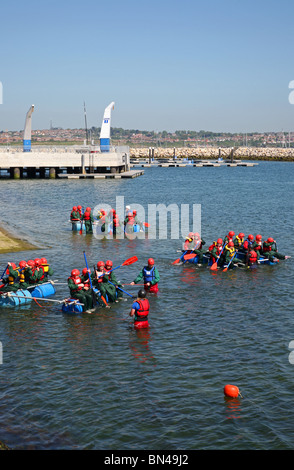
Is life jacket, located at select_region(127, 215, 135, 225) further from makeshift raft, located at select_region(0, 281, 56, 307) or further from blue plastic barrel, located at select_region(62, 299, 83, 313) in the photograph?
blue plastic barrel, located at select_region(62, 299, 83, 313)

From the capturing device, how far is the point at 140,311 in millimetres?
21047

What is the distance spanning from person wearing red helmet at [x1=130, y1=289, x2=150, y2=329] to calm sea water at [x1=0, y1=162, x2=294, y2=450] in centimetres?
44

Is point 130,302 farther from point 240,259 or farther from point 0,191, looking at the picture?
point 0,191

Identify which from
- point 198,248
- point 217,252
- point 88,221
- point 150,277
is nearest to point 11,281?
point 150,277

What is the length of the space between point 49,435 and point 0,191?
65526 millimetres

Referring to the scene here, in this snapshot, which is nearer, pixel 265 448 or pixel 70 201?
pixel 265 448

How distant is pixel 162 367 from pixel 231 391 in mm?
2984

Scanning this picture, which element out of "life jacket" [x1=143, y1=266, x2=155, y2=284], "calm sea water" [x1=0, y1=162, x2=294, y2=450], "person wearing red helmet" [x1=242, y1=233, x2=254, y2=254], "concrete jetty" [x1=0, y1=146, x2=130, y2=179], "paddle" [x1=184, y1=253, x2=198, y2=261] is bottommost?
"calm sea water" [x1=0, y1=162, x2=294, y2=450]

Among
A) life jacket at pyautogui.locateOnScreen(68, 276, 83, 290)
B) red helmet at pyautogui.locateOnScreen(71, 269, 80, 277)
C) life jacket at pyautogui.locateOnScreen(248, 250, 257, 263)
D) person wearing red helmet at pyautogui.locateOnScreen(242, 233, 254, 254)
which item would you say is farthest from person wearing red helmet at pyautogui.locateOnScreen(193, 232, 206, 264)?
red helmet at pyautogui.locateOnScreen(71, 269, 80, 277)

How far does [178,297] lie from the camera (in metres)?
25.8

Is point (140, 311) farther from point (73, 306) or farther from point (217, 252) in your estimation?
point (217, 252)

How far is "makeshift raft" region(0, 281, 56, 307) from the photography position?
24.0 meters
